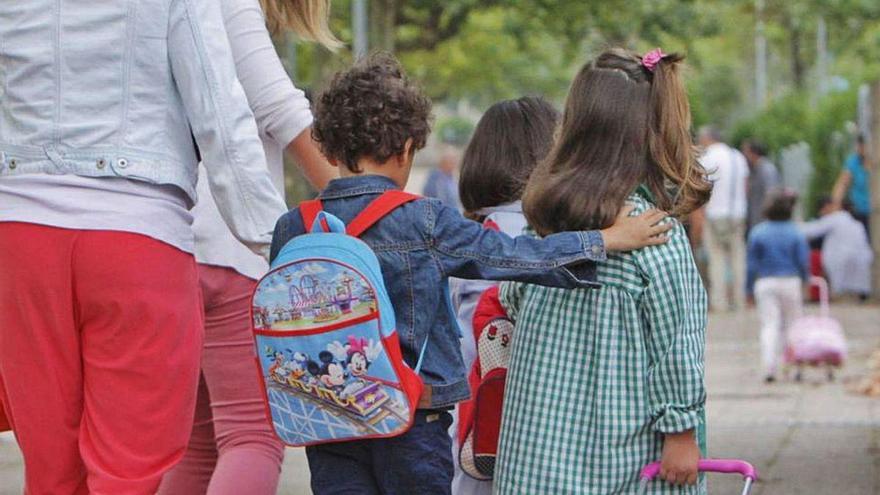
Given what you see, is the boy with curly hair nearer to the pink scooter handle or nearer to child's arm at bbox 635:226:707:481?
child's arm at bbox 635:226:707:481

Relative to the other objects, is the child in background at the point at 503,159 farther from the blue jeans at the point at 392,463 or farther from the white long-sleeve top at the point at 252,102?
the blue jeans at the point at 392,463

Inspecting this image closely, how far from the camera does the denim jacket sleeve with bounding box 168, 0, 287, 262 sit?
3602mm

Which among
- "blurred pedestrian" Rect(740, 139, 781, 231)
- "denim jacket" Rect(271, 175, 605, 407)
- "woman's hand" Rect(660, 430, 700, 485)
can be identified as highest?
"denim jacket" Rect(271, 175, 605, 407)

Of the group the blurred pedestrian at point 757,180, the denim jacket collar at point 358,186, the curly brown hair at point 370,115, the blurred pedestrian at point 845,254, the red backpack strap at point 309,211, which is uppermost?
the curly brown hair at point 370,115

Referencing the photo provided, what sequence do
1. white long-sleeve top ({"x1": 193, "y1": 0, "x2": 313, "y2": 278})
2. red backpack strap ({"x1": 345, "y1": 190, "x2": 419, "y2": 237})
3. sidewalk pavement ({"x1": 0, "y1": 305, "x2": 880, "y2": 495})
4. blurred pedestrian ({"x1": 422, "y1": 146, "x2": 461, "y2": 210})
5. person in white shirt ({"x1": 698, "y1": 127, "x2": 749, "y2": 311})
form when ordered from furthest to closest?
1. blurred pedestrian ({"x1": 422, "y1": 146, "x2": 461, "y2": 210})
2. person in white shirt ({"x1": 698, "y1": 127, "x2": 749, "y2": 311})
3. sidewalk pavement ({"x1": 0, "y1": 305, "x2": 880, "y2": 495})
4. white long-sleeve top ({"x1": 193, "y1": 0, "x2": 313, "y2": 278})
5. red backpack strap ({"x1": 345, "y1": 190, "x2": 419, "y2": 237})

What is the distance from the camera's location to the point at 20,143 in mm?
3527

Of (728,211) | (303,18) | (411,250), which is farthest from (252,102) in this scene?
(728,211)

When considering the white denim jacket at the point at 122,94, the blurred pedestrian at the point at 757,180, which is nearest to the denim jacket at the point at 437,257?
the white denim jacket at the point at 122,94

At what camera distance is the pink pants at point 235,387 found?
4129mm

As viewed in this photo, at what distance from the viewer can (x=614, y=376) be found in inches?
137

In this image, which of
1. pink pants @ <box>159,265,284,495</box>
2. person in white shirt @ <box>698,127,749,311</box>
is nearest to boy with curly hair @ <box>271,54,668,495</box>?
pink pants @ <box>159,265,284,495</box>

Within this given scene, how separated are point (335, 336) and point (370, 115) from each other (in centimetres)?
52

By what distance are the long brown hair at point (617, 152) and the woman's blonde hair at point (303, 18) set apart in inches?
31.4

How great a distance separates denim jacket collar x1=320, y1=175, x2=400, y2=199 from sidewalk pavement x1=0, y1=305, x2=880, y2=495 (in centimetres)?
291
